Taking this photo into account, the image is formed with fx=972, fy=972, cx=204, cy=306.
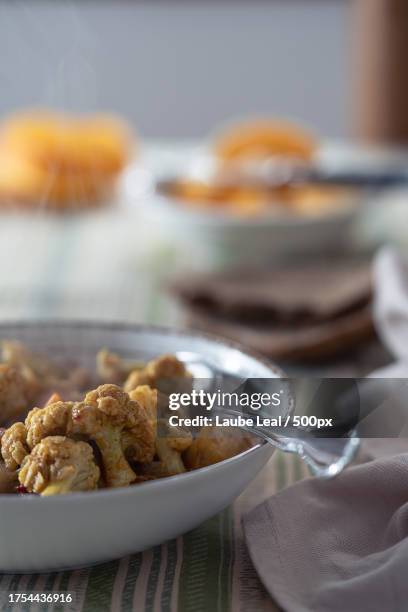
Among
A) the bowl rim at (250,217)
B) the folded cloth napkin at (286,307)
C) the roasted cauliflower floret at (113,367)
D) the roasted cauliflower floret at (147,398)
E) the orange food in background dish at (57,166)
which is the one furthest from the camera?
the orange food in background dish at (57,166)

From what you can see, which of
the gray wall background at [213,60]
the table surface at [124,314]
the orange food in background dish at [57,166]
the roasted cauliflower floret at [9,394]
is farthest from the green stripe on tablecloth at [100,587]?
the gray wall background at [213,60]

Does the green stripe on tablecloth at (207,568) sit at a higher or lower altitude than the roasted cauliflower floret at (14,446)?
lower

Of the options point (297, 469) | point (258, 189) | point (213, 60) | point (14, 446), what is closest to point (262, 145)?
point (258, 189)

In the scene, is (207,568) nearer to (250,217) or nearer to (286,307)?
(286,307)

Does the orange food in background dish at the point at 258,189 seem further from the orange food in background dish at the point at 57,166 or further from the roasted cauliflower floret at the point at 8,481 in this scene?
the roasted cauliflower floret at the point at 8,481

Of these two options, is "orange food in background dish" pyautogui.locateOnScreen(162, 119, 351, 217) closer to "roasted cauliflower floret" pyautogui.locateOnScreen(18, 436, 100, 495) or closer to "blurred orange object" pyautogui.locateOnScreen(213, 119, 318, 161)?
"blurred orange object" pyautogui.locateOnScreen(213, 119, 318, 161)

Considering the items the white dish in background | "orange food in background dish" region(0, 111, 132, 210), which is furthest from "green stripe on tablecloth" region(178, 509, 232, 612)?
"orange food in background dish" region(0, 111, 132, 210)

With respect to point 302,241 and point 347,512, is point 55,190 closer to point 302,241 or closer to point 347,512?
point 302,241
